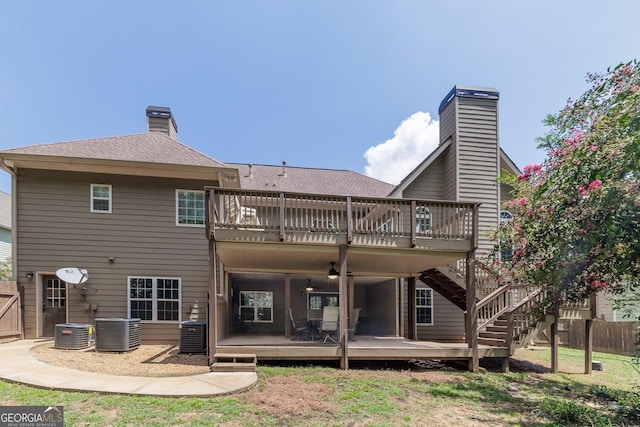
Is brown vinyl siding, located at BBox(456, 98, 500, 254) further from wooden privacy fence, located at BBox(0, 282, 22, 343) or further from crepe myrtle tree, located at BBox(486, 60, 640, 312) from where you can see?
wooden privacy fence, located at BBox(0, 282, 22, 343)

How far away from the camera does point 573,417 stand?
4.50 metres

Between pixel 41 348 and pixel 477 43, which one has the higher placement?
pixel 477 43

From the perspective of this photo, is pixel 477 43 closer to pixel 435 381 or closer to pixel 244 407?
pixel 435 381

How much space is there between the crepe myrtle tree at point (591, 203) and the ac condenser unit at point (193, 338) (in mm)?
6732

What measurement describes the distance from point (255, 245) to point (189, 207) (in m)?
4.29

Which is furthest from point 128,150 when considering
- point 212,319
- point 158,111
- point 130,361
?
point 212,319

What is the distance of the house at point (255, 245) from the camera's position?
23.4 feet

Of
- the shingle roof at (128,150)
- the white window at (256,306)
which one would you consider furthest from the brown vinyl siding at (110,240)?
the white window at (256,306)

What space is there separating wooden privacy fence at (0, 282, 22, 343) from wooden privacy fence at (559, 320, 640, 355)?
17.4 metres

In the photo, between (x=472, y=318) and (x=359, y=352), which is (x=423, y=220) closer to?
(x=472, y=318)

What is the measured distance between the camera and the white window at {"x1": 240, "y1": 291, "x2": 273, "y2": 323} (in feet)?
39.9

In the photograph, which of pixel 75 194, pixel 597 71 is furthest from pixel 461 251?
pixel 75 194

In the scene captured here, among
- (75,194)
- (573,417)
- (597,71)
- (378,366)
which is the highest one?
(597,71)

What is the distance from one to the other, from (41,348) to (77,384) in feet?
13.3
